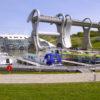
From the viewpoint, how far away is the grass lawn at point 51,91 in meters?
12.2

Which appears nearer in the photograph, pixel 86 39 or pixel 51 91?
pixel 51 91

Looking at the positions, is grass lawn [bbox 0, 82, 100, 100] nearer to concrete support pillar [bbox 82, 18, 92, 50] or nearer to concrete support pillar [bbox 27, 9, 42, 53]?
concrete support pillar [bbox 27, 9, 42, 53]

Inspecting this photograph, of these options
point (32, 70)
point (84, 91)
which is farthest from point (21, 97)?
point (32, 70)

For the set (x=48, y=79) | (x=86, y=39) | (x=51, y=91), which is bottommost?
(x=51, y=91)

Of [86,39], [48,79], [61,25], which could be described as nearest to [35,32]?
[61,25]

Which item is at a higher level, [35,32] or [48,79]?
[35,32]

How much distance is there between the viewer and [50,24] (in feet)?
192

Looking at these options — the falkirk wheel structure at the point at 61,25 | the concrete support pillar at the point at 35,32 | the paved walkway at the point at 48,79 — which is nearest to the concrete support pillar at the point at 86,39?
the falkirk wheel structure at the point at 61,25

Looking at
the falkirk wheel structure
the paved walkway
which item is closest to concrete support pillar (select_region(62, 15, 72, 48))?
the falkirk wheel structure

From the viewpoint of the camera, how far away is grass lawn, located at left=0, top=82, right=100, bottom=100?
480 inches

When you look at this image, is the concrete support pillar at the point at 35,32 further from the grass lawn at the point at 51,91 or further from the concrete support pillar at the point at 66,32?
the grass lawn at the point at 51,91

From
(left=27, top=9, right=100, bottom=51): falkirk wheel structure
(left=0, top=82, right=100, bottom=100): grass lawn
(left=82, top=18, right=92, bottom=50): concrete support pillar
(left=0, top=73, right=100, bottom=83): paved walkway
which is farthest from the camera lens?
(left=82, top=18, right=92, bottom=50): concrete support pillar

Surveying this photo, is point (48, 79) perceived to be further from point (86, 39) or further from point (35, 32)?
point (86, 39)

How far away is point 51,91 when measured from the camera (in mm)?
13570
